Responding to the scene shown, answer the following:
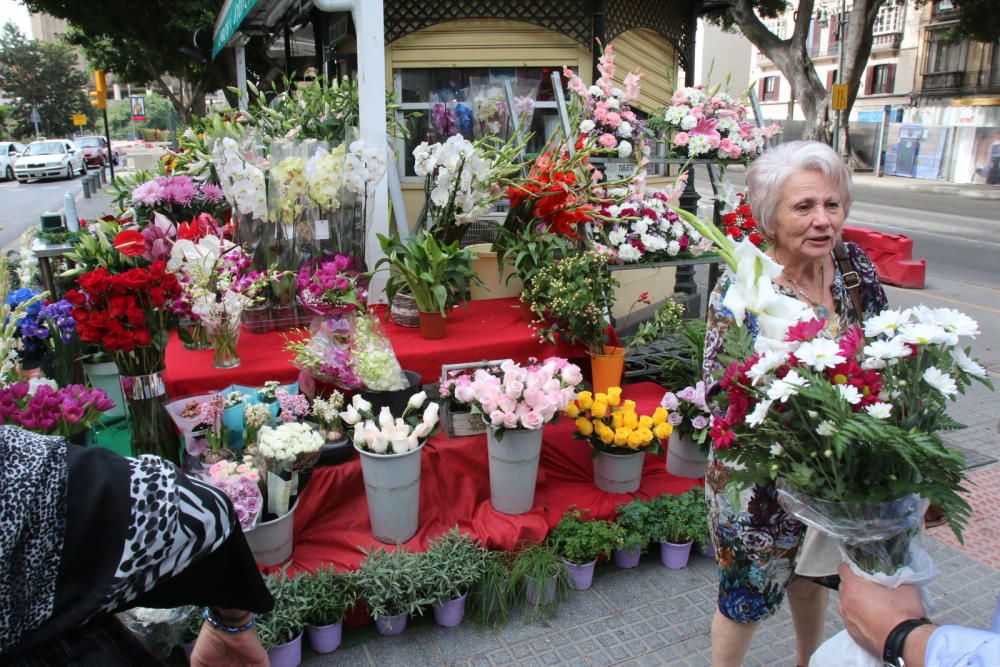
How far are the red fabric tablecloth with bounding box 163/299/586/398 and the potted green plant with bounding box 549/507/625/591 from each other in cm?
112

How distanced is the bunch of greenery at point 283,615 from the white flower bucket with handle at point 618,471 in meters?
1.50

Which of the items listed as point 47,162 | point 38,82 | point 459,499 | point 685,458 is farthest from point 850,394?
point 38,82

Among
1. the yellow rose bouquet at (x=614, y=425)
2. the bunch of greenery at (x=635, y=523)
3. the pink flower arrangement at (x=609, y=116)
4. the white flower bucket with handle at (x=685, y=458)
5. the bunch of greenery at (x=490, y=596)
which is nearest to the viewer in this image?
the bunch of greenery at (x=490, y=596)

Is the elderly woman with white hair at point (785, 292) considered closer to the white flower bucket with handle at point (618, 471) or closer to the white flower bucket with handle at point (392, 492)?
the white flower bucket with handle at point (618, 471)

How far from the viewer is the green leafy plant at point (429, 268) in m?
4.06

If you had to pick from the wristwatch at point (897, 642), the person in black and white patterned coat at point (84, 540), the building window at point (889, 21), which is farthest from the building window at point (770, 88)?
the person in black and white patterned coat at point (84, 540)

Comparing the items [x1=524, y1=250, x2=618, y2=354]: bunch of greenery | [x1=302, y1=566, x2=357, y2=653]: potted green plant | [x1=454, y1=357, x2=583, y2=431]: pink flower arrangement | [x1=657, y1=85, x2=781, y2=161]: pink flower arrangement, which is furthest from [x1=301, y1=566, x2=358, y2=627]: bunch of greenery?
[x1=657, y1=85, x2=781, y2=161]: pink flower arrangement

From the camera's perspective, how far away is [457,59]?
6152 mm

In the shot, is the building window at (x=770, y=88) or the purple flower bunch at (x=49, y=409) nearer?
the purple flower bunch at (x=49, y=409)

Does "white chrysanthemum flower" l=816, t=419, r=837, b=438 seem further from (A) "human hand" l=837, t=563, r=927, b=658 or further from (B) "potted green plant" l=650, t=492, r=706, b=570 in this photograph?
(B) "potted green plant" l=650, t=492, r=706, b=570

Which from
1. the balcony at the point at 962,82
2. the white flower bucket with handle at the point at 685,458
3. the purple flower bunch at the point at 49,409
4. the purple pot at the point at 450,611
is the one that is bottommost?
the purple pot at the point at 450,611

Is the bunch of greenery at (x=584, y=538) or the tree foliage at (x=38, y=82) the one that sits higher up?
the tree foliage at (x=38, y=82)

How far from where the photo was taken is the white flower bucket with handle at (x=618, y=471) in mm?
3535

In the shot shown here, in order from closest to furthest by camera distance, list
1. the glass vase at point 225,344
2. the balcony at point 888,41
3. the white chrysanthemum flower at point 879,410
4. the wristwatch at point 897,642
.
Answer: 1. the wristwatch at point 897,642
2. the white chrysanthemum flower at point 879,410
3. the glass vase at point 225,344
4. the balcony at point 888,41
